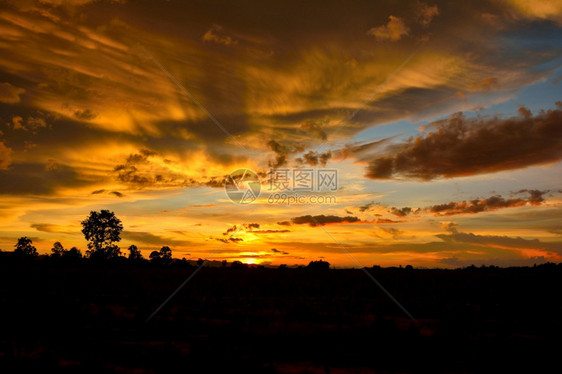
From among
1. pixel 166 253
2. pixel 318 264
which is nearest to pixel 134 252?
pixel 166 253

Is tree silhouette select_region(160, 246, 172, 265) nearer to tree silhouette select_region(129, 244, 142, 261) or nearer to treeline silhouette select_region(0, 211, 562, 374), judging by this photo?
tree silhouette select_region(129, 244, 142, 261)

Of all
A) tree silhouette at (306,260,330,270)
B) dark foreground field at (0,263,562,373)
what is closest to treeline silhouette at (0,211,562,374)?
dark foreground field at (0,263,562,373)

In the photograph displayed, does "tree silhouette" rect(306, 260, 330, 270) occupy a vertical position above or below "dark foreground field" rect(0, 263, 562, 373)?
above

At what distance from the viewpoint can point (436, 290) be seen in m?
35.4

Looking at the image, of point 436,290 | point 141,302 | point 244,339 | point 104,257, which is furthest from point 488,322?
point 104,257

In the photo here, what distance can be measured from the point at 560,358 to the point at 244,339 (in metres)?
10.4

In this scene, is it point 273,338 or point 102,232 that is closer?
point 273,338

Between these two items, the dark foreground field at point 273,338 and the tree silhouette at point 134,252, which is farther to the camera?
the tree silhouette at point 134,252

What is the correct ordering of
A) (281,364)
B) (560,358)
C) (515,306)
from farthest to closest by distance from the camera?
(515,306) → (560,358) → (281,364)

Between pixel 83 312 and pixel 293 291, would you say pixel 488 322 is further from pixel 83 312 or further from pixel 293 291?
pixel 83 312

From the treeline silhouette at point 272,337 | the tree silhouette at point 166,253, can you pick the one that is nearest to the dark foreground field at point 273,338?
the treeline silhouette at point 272,337

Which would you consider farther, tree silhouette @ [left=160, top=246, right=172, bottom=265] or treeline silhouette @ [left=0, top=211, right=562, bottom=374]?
tree silhouette @ [left=160, top=246, right=172, bottom=265]

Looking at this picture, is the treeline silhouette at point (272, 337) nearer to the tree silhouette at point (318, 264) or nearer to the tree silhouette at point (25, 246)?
the tree silhouette at point (318, 264)

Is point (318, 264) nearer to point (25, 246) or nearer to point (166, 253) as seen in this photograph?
point (166, 253)
